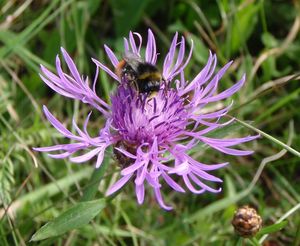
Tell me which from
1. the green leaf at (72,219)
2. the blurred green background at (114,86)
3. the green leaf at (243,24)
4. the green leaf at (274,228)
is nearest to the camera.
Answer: the green leaf at (72,219)

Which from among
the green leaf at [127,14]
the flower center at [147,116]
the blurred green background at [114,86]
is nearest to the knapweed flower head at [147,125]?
the flower center at [147,116]

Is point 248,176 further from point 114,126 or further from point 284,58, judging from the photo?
point 114,126

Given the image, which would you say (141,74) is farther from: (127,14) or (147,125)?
(127,14)

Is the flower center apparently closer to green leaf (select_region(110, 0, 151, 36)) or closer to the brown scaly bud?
the brown scaly bud

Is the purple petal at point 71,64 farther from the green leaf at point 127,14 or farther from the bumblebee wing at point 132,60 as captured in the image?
the green leaf at point 127,14

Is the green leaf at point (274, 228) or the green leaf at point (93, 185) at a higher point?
the green leaf at point (93, 185)

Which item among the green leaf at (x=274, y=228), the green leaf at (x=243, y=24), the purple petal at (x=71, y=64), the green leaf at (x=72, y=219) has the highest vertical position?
the purple petal at (x=71, y=64)

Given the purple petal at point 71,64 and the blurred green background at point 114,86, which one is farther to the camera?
the blurred green background at point 114,86
